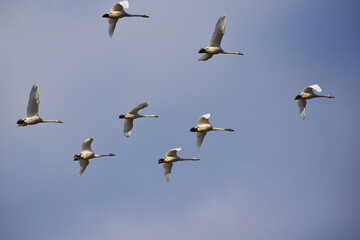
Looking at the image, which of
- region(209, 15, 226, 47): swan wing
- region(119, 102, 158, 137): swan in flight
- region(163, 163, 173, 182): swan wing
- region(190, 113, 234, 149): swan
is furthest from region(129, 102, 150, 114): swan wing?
region(209, 15, 226, 47): swan wing

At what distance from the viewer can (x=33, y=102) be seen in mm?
82750

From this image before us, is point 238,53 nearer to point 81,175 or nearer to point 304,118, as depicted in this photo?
point 304,118

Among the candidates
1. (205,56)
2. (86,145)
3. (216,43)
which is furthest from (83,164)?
(216,43)

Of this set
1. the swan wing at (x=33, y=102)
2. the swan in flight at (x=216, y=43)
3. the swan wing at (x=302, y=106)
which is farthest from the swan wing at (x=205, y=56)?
the swan wing at (x=33, y=102)

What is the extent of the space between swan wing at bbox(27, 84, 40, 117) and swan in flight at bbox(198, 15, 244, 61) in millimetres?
11571

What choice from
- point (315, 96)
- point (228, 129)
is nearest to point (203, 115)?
point (228, 129)

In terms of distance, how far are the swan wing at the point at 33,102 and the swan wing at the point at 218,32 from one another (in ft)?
41.2

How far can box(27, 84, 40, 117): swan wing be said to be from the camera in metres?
81.8

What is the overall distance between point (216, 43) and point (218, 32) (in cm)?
104

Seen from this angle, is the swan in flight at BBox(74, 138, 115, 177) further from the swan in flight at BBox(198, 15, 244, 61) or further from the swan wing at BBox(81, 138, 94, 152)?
the swan in flight at BBox(198, 15, 244, 61)

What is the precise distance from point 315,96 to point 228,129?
679 cm

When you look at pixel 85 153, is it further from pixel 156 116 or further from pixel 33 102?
pixel 156 116

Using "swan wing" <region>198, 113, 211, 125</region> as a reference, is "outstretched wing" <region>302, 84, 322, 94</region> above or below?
above

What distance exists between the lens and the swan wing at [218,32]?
8156 centimetres
